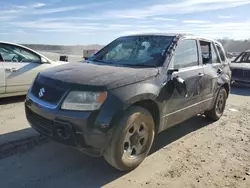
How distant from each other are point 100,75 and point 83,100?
1.59 ft

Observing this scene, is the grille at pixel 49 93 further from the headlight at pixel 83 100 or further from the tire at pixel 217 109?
the tire at pixel 217 109

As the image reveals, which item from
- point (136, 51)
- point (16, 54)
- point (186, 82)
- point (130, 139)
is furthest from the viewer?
point (16, 54)

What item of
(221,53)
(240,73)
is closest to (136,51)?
(221,53)

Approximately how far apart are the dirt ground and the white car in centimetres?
277

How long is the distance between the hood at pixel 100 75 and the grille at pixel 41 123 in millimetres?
508

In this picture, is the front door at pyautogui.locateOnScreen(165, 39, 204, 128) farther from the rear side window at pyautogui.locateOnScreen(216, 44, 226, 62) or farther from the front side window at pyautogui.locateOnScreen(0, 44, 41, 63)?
the front side window at pyautogui.locateOnScreen(0, 44, 41, 63)

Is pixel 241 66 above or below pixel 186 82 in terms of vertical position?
below

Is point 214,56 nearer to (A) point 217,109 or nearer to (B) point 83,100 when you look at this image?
(A) point 217,109

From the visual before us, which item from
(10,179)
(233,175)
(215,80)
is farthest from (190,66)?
(10,179)

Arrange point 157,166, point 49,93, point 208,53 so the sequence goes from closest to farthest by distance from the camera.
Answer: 1. point 49,93
2. point 157,166
3. point 208,53

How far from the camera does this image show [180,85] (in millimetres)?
4043

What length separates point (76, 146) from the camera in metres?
3.11

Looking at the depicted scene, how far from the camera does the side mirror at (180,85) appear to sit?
398cm

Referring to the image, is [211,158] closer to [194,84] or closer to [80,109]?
[194,84]
